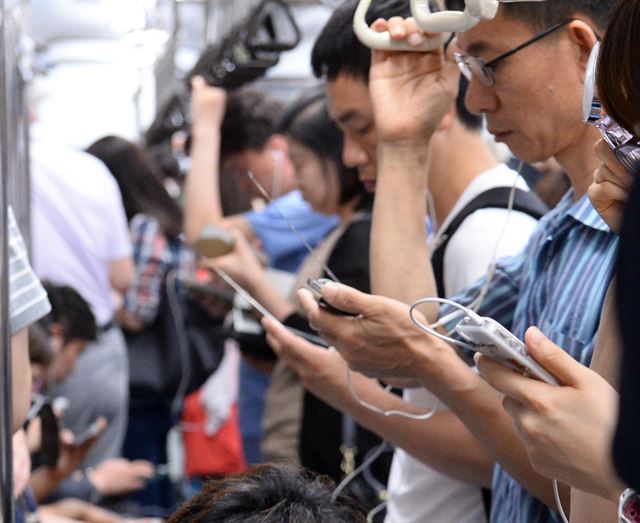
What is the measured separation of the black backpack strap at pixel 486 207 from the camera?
1900mm

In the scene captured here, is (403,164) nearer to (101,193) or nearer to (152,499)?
(101,193)

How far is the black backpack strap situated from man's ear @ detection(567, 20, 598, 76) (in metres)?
0.38

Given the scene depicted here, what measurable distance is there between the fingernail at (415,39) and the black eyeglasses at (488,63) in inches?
4.8

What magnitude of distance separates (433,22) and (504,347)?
25.8 inches

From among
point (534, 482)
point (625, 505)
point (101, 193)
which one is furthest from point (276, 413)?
point (625, 505)

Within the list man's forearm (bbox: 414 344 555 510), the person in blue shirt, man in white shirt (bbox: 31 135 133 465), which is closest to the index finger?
man's forearm (bbox: 414 344 555 510)

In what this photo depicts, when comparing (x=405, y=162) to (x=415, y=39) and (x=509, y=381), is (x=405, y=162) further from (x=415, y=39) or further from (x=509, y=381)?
(x=509, y=381)

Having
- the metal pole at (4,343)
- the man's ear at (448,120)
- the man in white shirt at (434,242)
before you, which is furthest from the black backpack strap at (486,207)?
the metal pole at (4,343)

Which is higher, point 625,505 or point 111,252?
point 625,505

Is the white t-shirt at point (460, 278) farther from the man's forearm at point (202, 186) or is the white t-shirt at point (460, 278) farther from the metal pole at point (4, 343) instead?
the man's forearm at point (202, 186)

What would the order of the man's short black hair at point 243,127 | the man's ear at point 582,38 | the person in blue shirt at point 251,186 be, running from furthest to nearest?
1. the man's short black hair at point 243,127
2. the person in blue shirt at point 251,186
3. the man's ear at point 582,38

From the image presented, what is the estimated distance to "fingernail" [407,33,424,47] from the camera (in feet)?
5.67

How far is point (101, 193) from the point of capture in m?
4.01

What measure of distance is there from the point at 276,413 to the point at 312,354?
1.06 m
